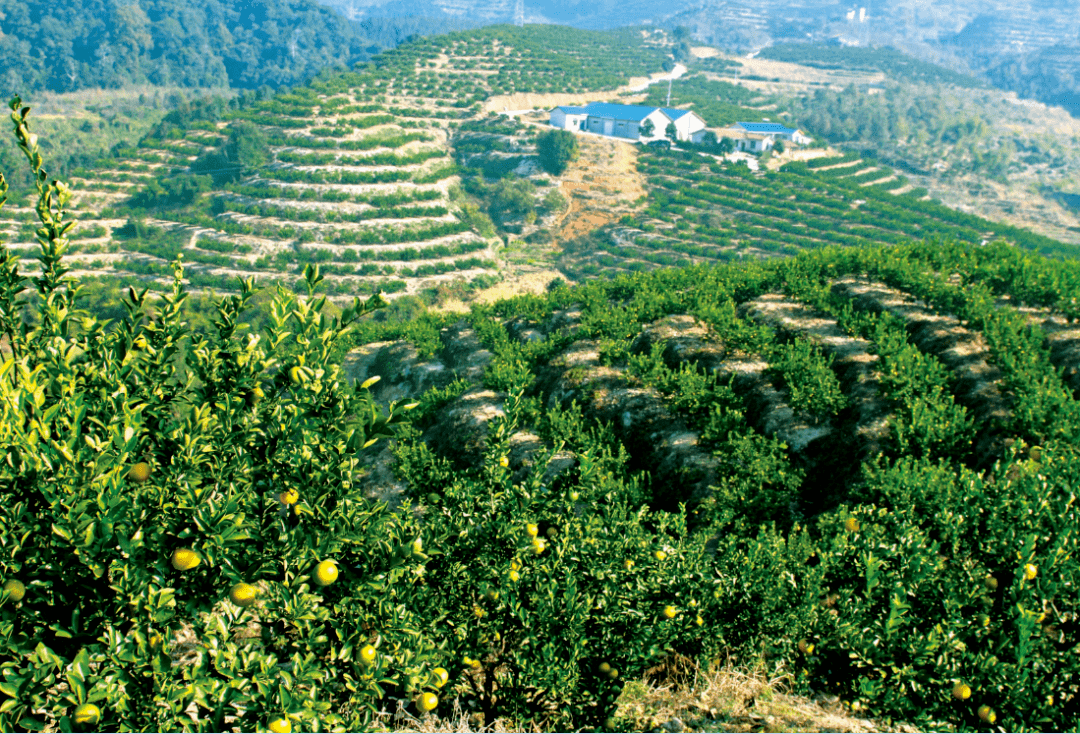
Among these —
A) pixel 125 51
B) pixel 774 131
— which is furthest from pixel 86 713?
pixel 125 51

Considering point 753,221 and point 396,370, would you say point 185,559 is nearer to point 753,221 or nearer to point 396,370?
point 396,370

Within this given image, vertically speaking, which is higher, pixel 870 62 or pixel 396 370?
pixel 870 62

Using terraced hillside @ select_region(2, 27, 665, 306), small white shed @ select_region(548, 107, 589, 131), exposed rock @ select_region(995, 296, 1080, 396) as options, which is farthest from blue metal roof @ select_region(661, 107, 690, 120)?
exposed rock @ select_region(995, 296, 1080, 396)

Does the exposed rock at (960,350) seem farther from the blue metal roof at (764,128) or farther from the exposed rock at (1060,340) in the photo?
the blue metal roof at (764,128)

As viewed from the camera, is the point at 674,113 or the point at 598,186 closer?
the point at 598,186

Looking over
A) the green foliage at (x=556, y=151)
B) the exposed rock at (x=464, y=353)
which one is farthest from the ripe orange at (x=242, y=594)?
the green foliage at (x=556, y=151)

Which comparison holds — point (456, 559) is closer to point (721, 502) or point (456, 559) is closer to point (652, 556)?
point (652, 556)

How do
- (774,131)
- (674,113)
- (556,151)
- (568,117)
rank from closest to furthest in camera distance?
(556,151), (774,131), (674,113), (568,117)

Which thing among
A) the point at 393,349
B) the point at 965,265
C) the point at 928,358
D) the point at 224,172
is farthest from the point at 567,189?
the point at 928,358
